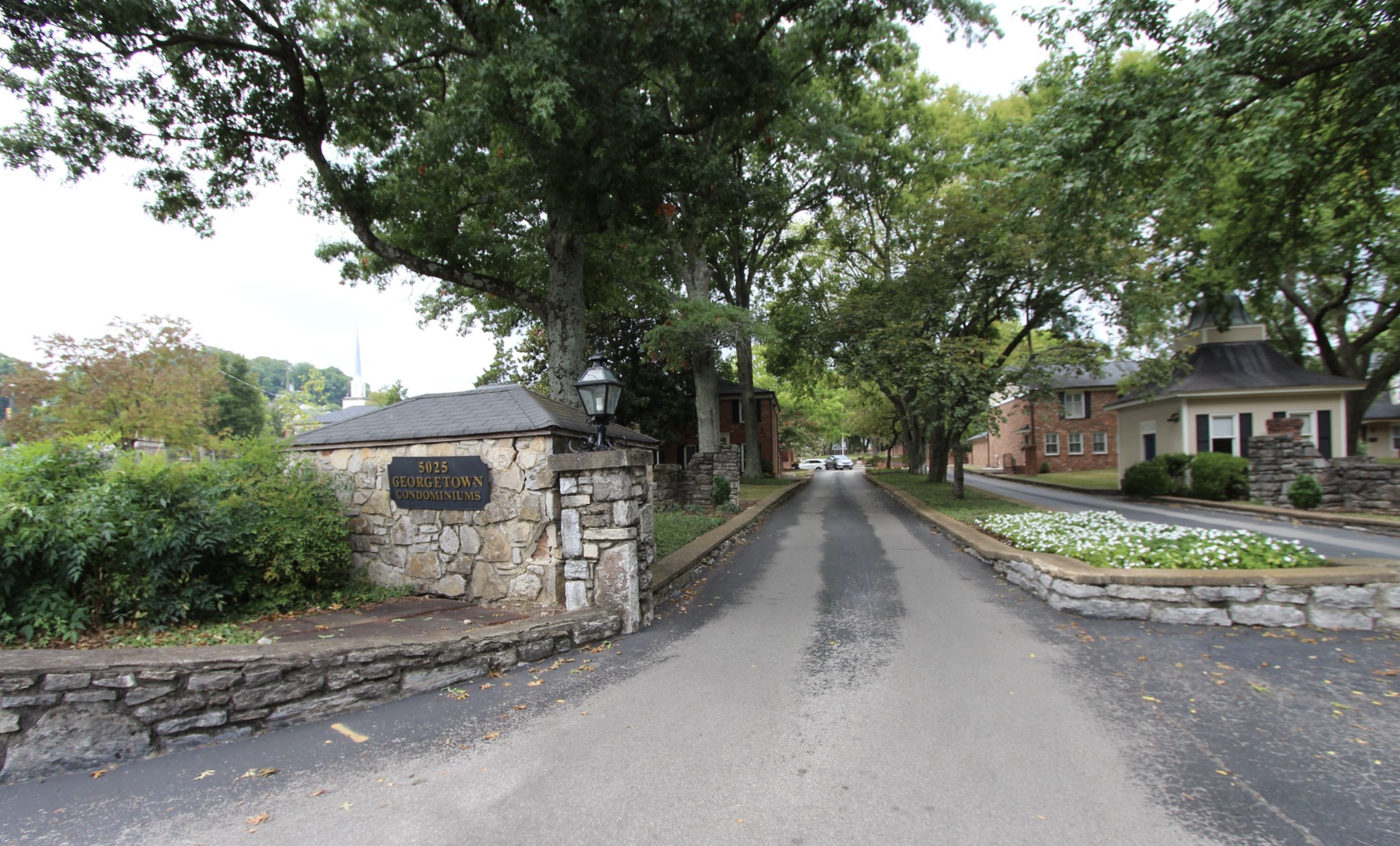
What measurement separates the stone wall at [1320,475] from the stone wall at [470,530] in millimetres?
16960

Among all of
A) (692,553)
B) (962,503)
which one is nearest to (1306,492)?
(962,503)

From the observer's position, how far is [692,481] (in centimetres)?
1652

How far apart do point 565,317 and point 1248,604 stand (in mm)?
9717

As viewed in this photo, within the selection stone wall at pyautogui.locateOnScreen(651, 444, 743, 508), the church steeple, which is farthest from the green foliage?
stone wall at pyautogui.locateOnScreen(651, 444, 743, 508)

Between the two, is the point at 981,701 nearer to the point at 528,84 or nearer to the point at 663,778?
the point at 663,778

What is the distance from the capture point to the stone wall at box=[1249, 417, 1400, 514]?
13117 mm

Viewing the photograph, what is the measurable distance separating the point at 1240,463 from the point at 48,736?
2298cm

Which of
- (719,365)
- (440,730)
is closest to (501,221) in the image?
(440,730)

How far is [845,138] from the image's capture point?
667 inches

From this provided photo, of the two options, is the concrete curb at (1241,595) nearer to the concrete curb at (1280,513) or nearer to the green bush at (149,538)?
the concrete curb at (1280,513)

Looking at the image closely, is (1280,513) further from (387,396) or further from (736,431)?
(387,396)

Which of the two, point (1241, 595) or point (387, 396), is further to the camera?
point (387, 396)

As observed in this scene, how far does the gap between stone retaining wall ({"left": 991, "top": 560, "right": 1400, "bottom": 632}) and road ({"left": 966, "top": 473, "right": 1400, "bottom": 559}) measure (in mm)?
1266

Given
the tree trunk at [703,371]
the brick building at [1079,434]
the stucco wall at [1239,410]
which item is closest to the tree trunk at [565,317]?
the tree trunk at [703,371]
